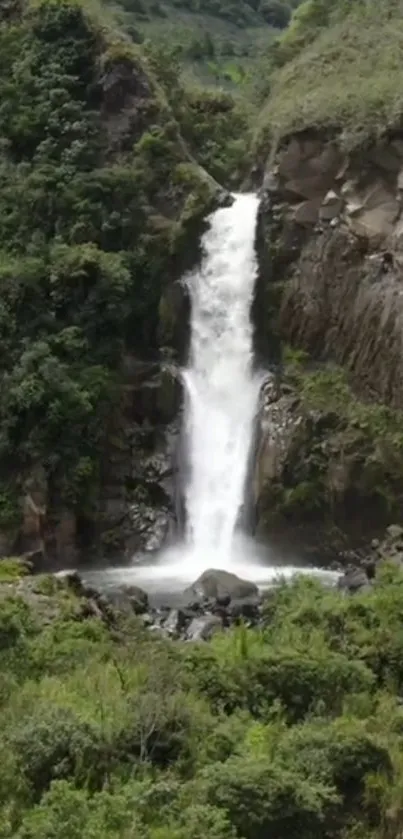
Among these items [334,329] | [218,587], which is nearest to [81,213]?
[334,329]

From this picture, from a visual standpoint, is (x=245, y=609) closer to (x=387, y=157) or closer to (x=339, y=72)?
(x=387, y=157)

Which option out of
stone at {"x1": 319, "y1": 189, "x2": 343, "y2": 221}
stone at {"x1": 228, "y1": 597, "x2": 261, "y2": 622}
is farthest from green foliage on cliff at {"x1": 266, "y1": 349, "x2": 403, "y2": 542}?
stone at {"x1": 228, "y1": 597, "x2": 261, "y2": 622}

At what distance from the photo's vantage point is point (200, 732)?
39.2 feet

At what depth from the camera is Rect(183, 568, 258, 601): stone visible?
22828mm

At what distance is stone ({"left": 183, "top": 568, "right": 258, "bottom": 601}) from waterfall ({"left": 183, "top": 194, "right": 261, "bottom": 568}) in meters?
3.92

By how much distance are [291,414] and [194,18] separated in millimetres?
43167

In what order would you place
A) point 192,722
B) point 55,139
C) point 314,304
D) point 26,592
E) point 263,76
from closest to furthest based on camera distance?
point 192,722 → point 26,592 → point 314,304 → point 55,139 → point 263,76

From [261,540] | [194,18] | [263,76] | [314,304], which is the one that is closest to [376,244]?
[314,304]

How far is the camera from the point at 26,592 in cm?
1820

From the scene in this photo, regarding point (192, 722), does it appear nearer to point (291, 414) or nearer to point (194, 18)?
point (291, 414)

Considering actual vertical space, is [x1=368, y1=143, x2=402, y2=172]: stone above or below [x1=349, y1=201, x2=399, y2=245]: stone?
above

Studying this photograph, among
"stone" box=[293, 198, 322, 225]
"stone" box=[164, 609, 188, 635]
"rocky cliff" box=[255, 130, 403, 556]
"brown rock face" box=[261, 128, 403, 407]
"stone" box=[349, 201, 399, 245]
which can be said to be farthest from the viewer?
"stone" box=[293, 198, 322, 225]

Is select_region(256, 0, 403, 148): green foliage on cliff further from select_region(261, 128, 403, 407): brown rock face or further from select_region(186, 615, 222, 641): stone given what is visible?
select_region(186, 615, 222, 641): stone

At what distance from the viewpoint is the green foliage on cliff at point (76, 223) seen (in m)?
28.4
